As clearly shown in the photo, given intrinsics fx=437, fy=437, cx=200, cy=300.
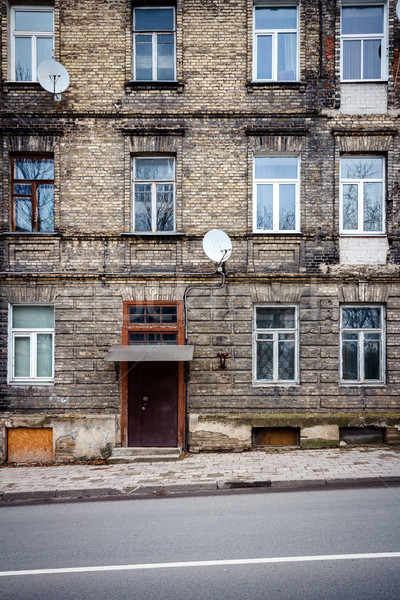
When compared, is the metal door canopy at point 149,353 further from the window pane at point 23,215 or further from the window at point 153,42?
the window at point 153,42

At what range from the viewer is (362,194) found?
10375mm

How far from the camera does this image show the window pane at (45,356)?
1030cm

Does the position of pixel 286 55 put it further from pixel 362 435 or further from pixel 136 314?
pixel 362 435

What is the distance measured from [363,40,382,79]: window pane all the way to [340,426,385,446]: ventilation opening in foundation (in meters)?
8.27

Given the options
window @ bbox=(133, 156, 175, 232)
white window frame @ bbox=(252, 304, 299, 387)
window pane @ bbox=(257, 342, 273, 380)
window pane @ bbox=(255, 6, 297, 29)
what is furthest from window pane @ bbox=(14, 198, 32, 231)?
window pane @ bbox=(255, 6, 297, 29)

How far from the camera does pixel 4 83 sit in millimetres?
10195

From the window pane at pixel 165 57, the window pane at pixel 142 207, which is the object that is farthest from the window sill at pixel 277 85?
the window pane at pixel 142 207

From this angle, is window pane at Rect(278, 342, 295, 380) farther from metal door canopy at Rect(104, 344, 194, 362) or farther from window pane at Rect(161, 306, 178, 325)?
window pane at Rect(161, 306, 178, 325)

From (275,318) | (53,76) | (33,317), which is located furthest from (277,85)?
(33,317)

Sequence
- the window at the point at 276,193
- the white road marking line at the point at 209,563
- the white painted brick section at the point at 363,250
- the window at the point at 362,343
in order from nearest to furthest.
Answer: the white road marking line at the point at 209,563 < the white painted brick section at the point at 363,250 < the window at the point at 362,343 < the window at the point at 276,193

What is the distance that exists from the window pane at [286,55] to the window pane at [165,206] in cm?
376

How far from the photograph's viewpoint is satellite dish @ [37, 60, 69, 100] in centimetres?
962

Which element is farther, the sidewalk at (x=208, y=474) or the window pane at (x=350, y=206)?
the window pane at (x=350, y=206)

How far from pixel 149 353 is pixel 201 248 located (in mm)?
2694
